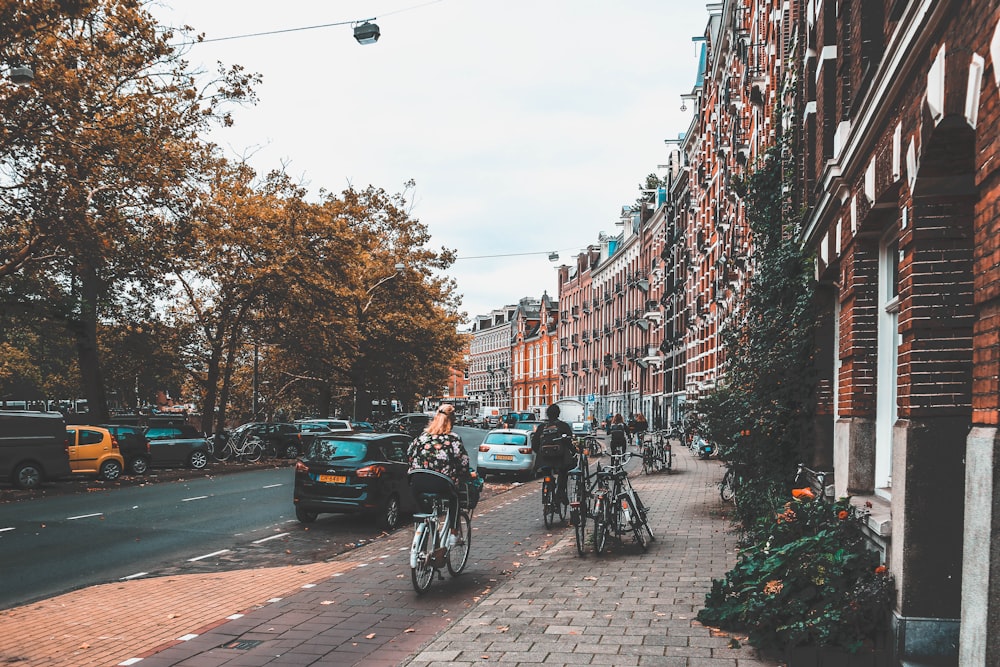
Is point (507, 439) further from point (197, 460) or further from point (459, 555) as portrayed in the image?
Answer: point (459, 555)

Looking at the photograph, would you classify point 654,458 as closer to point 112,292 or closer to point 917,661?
point 112,292

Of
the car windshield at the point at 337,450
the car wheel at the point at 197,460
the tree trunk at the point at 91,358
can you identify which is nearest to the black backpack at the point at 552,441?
the car windshield at the point at 337,450

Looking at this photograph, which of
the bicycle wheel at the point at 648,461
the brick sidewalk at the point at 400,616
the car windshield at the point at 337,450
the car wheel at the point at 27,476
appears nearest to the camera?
the brick sidewalk at the point at 400,616

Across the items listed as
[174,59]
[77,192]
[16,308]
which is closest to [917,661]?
[77,192]

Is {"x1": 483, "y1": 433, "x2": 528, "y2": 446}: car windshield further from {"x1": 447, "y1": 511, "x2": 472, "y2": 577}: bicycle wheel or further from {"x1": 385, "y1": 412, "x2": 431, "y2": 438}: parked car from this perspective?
{"x1": 385, "y1": 412, "x2": 431, "y2": 438}: parked car

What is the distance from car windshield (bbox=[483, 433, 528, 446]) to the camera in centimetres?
2706

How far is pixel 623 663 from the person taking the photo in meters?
6.05

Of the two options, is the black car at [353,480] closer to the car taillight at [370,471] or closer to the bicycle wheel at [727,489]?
the car taillight at [370,471]

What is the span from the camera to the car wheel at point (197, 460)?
30.4m

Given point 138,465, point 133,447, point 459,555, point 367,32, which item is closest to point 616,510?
point 459,555

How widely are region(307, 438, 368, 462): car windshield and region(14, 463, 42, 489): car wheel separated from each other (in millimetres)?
9672

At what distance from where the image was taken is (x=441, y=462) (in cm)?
956

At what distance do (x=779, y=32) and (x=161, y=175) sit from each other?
14332mm

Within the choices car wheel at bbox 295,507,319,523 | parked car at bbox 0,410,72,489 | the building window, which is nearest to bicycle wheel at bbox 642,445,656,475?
car wheel at bbox 295,507,319,523
